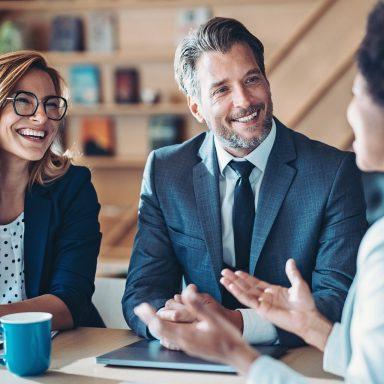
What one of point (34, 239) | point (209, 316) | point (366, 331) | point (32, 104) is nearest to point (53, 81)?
point (32, 104)

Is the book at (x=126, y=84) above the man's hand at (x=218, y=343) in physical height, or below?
above

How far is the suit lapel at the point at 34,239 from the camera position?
228 centimetres

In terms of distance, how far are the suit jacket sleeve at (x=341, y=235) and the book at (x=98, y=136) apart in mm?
3520

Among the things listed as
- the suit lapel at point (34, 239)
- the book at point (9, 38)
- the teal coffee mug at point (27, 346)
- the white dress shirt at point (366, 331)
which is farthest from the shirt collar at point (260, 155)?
the book at point (9, 38)

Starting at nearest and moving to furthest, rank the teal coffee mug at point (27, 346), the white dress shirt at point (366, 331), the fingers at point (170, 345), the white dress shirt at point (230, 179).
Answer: the white dress shirt at point (366, 331)
the teal coffee mug at point (27, 346)
the fingers at point (170, 345)
the white dress shirt at point (230, 179)

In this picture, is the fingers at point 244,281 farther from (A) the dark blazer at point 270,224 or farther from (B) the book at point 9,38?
(B) the book at point 9,38

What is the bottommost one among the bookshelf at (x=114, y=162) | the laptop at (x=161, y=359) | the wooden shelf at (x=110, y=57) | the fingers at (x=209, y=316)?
the laptop at (x=161, y=359)

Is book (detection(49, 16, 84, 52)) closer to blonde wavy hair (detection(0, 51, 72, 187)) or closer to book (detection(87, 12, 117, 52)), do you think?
book (detection(87, 12, 117, 52))

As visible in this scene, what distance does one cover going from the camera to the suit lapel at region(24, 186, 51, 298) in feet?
7.48

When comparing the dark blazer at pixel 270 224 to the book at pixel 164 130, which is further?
the book at pixel 164 130

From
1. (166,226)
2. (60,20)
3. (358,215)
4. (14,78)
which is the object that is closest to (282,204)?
(358,215)

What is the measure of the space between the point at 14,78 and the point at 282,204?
33.8 inches

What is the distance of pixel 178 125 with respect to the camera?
17.7 ft

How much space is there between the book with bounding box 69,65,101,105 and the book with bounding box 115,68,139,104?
16 centimetres
